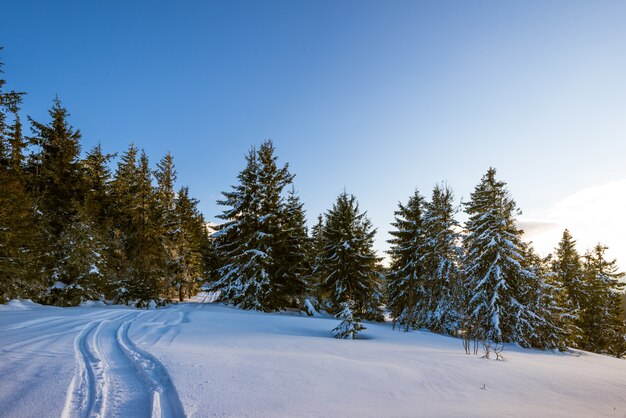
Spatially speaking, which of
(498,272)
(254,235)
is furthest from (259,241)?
(498,272)

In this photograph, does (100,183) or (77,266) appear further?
(100,183)

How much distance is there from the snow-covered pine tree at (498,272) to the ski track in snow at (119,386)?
1597 cm

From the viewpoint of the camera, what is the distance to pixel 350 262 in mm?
23156

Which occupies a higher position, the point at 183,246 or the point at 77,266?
the point at 183,246

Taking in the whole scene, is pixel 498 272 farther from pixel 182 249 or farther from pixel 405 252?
pixel 182 249

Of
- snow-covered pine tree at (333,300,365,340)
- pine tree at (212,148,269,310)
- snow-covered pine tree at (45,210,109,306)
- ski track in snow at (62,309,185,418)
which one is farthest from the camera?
pine tree at (212,148,269,310)

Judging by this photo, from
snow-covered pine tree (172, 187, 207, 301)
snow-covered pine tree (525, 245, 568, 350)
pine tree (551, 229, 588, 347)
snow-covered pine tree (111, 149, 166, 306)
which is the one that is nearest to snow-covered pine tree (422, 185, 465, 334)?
snow-covered pine tree (525, 245, 568, 350)

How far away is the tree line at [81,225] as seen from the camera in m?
15.2

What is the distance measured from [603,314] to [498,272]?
19.4 meters

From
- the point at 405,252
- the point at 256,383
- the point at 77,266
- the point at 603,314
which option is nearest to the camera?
the point at 256,383

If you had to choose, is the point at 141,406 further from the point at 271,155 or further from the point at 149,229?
the point at 149,229

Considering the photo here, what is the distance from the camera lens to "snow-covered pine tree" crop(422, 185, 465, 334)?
630 inches

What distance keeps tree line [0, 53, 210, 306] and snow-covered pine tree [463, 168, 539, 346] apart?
22817 mm

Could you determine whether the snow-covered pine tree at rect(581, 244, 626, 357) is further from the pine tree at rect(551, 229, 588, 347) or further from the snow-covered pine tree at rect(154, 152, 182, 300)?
the snow-covered pine tree at rect(154, 152, 182, 300)
